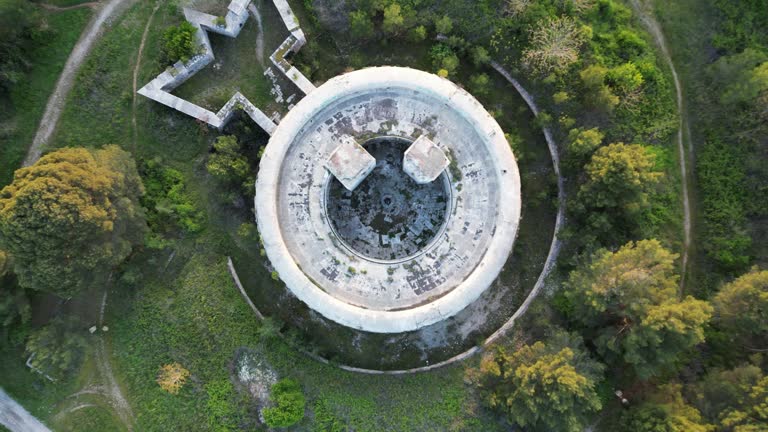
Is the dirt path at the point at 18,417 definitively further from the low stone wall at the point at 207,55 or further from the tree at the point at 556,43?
the tree at the point at 556,43

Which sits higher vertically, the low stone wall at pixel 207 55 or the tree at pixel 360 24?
the tree at pixel 360 24

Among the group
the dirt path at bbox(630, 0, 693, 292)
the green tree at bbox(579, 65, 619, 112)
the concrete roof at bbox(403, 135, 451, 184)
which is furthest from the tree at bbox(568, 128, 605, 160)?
the concrete roof at bbox(403, 135, 451, 184)

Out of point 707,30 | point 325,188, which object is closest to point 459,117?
point 325,188

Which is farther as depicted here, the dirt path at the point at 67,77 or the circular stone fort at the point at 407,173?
the dirt path at the point at 67,77

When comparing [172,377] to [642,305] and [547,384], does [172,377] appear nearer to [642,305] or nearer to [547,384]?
[547,384]

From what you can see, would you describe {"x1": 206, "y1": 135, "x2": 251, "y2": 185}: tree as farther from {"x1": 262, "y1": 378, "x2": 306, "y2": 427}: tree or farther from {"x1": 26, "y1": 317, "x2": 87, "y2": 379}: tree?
{"x1": 262, "y1": 378, "x2": 306, "y2": 427}: tree

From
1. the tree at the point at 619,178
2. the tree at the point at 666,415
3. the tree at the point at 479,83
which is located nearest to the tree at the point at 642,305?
the tree at the point at 666,415
